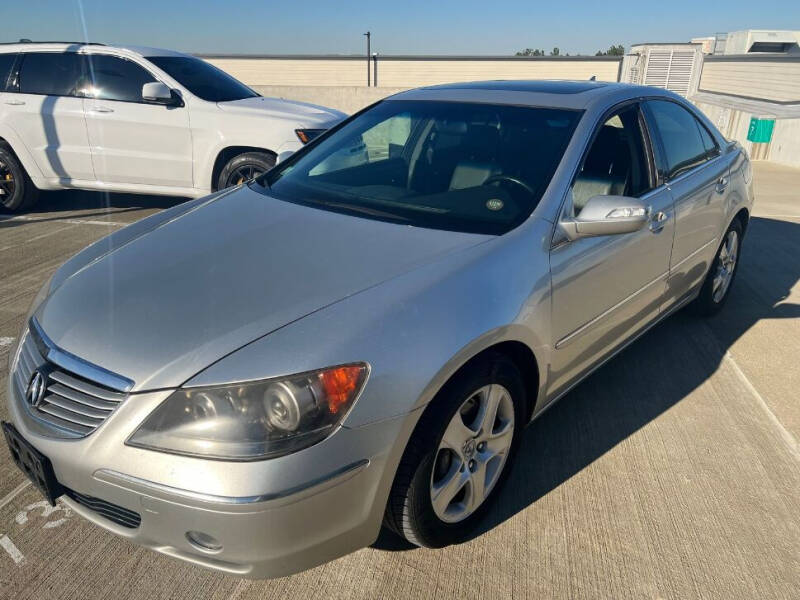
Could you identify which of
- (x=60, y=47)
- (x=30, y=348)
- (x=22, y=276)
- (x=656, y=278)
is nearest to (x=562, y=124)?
(x=656, y=278)

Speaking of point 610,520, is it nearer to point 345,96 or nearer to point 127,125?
point 127,125

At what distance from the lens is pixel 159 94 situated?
6398 millimetres

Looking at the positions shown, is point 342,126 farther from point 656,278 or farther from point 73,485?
point 73,485

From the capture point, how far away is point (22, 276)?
5.02 m

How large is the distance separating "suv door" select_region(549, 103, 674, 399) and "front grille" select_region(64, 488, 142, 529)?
63.1 inches

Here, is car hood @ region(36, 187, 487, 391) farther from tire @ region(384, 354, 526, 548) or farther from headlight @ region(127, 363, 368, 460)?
tire @ region(384, 354, 526, 548)

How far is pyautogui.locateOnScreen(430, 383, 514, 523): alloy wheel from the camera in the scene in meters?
2.19

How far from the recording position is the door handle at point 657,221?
3146 mm

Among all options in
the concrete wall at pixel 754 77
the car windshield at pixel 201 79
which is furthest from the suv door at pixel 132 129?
the concrete wall at pixel 754 77

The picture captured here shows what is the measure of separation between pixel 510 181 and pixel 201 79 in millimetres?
5364

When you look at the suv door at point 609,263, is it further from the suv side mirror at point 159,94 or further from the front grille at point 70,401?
the suv side mirror at point 159,94

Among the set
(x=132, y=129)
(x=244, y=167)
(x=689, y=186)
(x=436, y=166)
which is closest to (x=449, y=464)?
(x=436, y=166)

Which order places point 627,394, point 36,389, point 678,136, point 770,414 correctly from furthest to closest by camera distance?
point 678,136 → point 627,394 → point 770,414 → point 36,389

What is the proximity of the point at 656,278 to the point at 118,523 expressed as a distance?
8.83 feet
